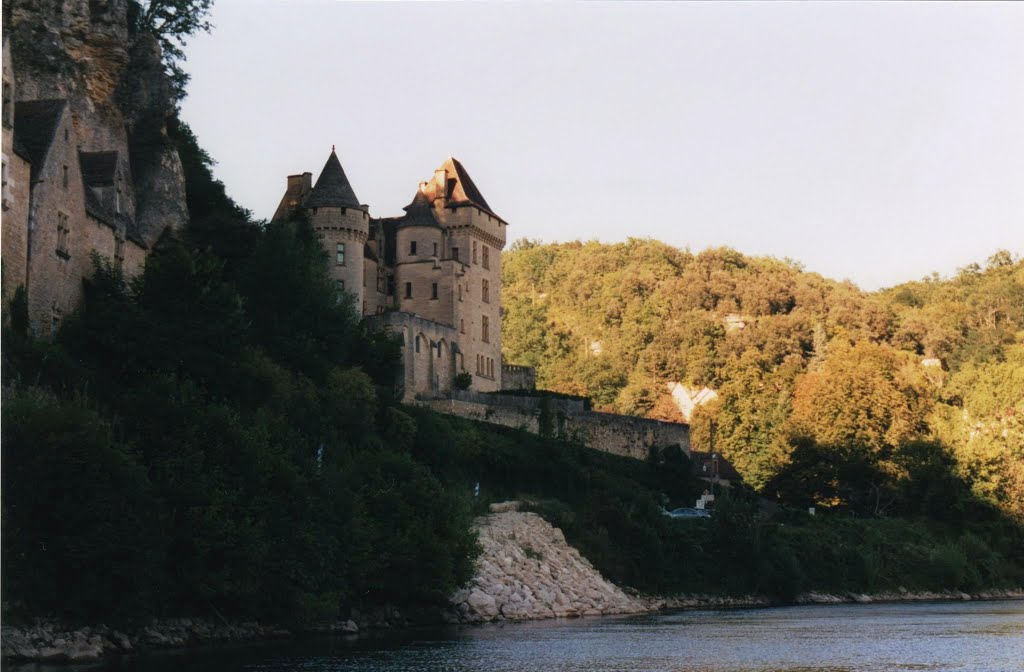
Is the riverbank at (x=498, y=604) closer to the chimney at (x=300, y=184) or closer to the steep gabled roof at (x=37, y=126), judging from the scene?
the steep gabled roof at (x=37, y=126)

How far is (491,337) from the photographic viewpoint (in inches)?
3253

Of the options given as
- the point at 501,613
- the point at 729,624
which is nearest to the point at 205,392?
the point at 501,613

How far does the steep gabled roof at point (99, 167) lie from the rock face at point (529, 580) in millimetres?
17499

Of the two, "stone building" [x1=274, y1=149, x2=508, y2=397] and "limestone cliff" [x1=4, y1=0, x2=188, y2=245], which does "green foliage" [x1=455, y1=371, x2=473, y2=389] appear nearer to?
"stone building" [x1=274, y1=149, x2=508, y2=397]

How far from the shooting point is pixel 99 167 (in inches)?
1940

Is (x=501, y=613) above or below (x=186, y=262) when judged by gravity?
below

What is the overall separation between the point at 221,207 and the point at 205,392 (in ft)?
75.6

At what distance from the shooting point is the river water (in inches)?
1246

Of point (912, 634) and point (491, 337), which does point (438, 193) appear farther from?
point (912, 634)

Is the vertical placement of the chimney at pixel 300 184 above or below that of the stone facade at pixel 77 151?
above

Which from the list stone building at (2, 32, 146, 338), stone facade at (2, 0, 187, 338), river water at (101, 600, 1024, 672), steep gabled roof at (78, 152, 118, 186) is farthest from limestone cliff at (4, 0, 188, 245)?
river water at (101, 600, 1024, 672)

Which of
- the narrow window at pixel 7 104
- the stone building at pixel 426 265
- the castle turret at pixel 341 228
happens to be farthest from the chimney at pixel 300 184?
the narrow window at pixel 7 104

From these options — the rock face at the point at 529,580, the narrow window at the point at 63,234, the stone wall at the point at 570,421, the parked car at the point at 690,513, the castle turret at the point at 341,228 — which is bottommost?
the rock face at the point at 529,580

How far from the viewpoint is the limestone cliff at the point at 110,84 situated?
162 feet
